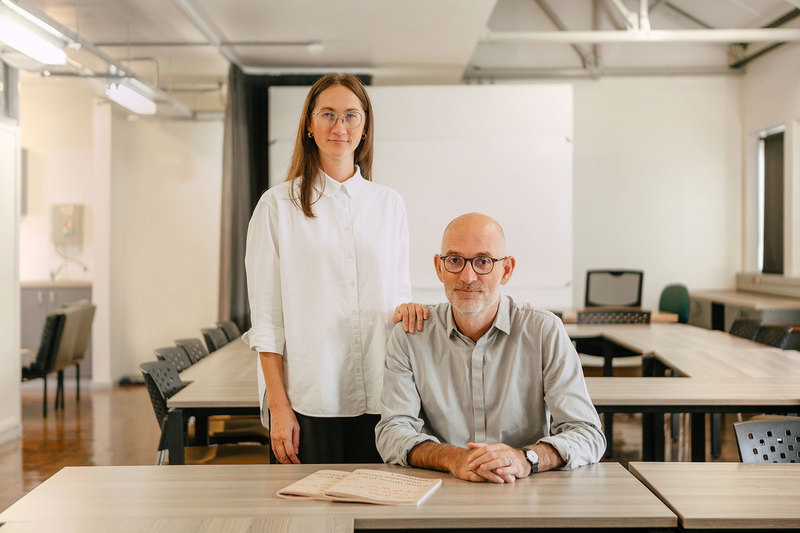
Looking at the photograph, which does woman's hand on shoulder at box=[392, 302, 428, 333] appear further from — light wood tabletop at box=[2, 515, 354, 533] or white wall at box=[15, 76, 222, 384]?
white wall at box=[15, 76, 222, 384]

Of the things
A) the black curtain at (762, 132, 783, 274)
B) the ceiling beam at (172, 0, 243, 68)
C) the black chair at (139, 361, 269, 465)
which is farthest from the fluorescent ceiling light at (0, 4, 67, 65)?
the black curtain at (762, 132, 783, 274)

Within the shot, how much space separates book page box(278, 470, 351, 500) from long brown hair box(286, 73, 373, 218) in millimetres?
728

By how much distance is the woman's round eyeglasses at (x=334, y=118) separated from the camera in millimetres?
2047

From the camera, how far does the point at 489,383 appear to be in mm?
2029

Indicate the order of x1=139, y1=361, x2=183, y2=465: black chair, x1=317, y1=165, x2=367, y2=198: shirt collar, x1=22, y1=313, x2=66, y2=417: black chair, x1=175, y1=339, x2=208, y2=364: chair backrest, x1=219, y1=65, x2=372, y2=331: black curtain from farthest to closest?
1. x1=219, y1=65, x2=372, y2=331: black curtain
2. x1=22, y1=313, x2=66, y2=417: black chair
3. x1=175, y1=339, x2=208, y2=364: chair backrest
4. x1=139, y1=361, x2=183, y2=465: black chair
5. x1=317, y1=165, x2=367, y2=198: shirt collar

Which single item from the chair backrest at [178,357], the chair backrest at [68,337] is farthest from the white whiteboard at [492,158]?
the chair backrest at [178,357]

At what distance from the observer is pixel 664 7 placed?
8039 mm

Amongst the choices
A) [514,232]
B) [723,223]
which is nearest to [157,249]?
[514,232]

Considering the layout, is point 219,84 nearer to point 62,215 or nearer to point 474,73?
point 62,215

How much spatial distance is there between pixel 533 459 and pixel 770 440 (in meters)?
0.96

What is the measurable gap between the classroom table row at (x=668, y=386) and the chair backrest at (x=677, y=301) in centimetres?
207

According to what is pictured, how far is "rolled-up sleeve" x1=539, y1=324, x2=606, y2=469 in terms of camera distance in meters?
1.89

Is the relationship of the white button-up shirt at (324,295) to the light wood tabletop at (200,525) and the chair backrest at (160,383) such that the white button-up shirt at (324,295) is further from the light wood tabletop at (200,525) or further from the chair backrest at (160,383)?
Answer: the chair backrest at (160,383)

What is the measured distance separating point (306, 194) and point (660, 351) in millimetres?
2870
